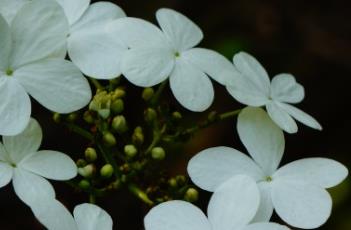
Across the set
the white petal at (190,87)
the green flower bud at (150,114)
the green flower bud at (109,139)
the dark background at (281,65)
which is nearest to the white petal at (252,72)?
the white petal at (190,87)

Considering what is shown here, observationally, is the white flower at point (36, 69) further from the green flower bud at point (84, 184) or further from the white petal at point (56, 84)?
the green flower bud at point (84, 184)

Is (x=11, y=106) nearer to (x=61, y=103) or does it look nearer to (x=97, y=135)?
(x=61, y=103)

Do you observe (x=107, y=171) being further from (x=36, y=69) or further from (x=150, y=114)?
(x=36, y=69)

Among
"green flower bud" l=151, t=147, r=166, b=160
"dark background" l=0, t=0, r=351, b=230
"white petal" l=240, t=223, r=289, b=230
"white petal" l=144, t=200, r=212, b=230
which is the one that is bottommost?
"dark background" l=0, t=0, r=351, b=230

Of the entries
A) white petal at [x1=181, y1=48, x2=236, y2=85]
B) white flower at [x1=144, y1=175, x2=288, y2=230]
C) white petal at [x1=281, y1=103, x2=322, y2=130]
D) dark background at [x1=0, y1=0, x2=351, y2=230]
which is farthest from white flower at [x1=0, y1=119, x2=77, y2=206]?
dark background at [x1=0, y1=0, x2=351, y2=230]

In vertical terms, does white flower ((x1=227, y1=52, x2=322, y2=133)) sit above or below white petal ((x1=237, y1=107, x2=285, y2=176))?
above

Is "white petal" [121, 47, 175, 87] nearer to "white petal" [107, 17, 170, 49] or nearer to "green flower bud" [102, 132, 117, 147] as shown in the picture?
"white petal" [107, 17, 170, 49]

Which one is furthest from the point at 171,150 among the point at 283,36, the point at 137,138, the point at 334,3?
the point at 137,138
